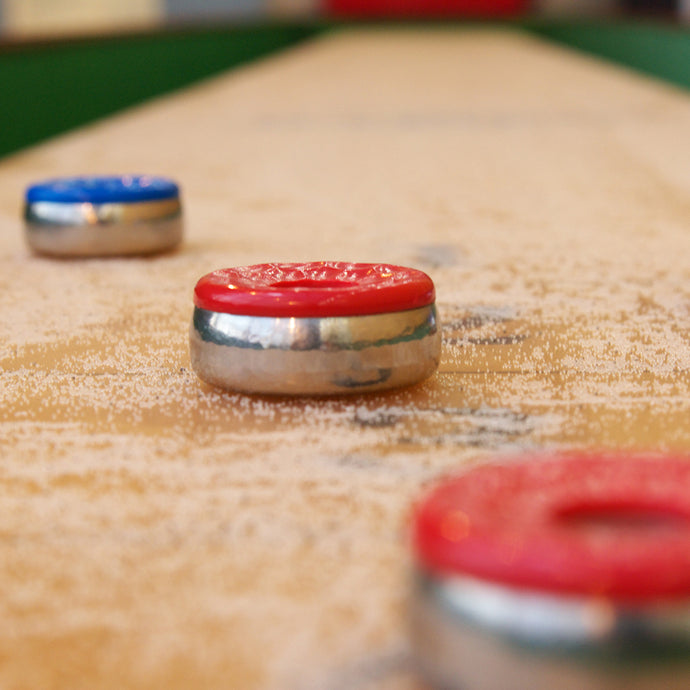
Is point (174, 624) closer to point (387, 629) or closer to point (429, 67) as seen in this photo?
point (387, 629)

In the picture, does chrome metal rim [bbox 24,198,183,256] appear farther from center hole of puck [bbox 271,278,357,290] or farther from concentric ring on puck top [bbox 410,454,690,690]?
concentric ring on puck top [bbox 410,454,690,690]

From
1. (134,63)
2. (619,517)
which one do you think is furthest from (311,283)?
(134,63)

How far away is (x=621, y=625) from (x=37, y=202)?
5.97 feet

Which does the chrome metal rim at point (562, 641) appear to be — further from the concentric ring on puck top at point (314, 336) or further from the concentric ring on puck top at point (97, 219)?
the concentric ring on puck top at point (97, 219)

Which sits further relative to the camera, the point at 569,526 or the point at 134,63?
the point at 134,63

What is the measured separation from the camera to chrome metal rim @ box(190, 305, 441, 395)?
125 cm

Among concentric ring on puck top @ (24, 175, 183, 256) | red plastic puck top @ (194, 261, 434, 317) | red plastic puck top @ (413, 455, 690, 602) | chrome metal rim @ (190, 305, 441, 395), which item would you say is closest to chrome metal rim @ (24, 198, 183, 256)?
Result: concentric ring on puck top @ (24, 175, 183, 256)

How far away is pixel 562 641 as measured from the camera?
62 centimetres

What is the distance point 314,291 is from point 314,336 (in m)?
0.06

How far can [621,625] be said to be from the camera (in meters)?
0.61

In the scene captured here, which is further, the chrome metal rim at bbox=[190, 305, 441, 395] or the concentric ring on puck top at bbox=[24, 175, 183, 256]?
the concentric ring on puck top at bbox=[24, 175, 183, 256]

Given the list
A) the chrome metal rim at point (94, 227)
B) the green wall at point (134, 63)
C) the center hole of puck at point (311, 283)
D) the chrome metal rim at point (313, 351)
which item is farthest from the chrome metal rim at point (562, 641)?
the green wall at point (134, 63)

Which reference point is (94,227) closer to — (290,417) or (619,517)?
(290,417)

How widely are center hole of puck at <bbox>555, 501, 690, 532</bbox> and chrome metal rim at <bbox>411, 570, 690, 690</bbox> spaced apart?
97 millimetres
